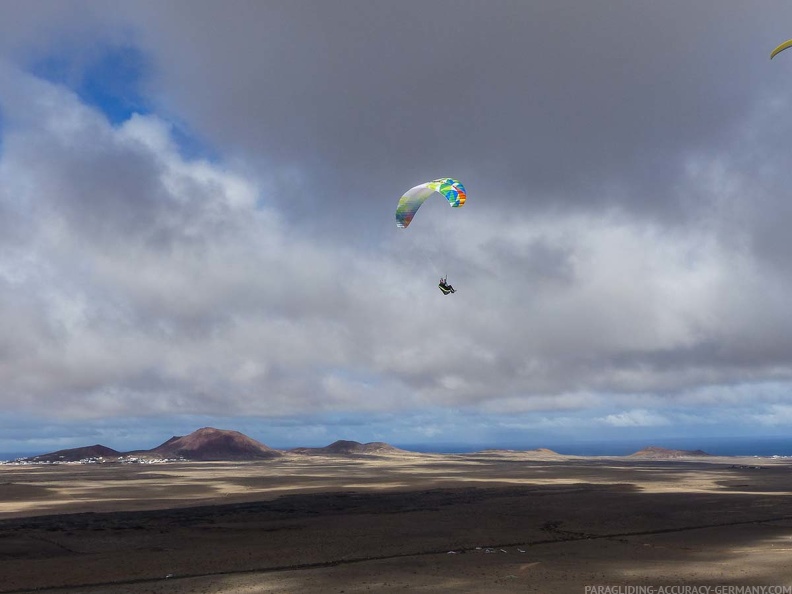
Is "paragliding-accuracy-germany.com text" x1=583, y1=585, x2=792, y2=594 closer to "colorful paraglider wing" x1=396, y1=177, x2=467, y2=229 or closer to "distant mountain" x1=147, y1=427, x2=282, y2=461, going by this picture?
"colorful paraglider wing" x1=396, y1=177, x2=467, y2=229

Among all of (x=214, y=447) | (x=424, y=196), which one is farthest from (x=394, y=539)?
(x=214, y=447)

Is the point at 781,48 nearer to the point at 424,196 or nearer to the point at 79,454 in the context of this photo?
the point at 424,196

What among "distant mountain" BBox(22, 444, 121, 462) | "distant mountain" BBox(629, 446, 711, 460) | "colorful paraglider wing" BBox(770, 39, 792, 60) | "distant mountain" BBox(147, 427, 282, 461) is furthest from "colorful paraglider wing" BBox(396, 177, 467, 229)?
"distant mountain" BBox(22, 444, 121, 462)

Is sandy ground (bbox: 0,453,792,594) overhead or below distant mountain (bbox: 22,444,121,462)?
below

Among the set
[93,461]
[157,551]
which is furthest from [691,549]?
[93,461]

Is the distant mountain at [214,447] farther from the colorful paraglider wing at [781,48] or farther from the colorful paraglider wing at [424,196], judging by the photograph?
the colorful paraglider wing at [781,48]

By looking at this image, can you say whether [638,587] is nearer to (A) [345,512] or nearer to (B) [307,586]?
(B) [307,586]

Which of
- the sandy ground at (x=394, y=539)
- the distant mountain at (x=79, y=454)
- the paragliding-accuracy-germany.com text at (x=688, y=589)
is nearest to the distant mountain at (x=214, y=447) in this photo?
the distant mountain at (x=79, y=454)
